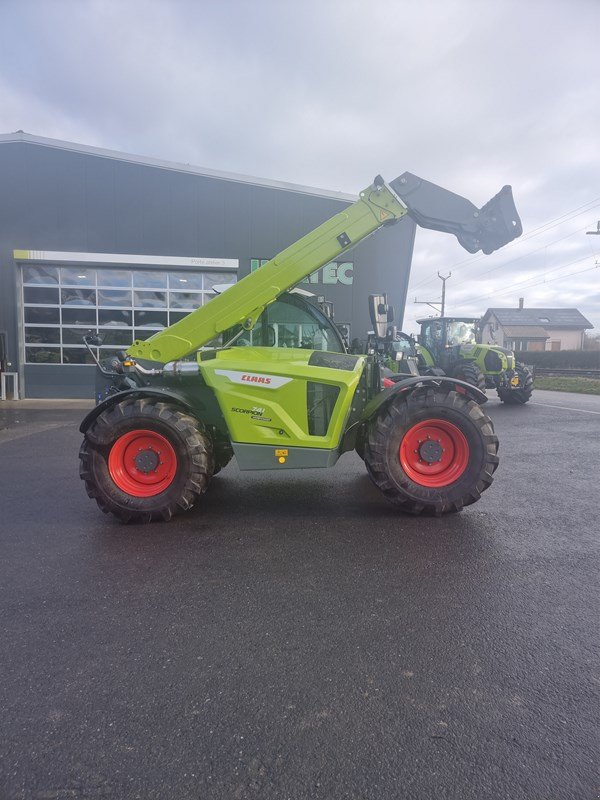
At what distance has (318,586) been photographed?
9.54 ft

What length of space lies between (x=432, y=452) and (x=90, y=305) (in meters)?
13.5

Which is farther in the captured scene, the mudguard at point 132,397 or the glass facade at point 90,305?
the glass facade at point 90,305

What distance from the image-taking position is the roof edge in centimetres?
1379

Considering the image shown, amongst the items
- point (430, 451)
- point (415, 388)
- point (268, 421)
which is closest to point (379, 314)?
point (415, 388)

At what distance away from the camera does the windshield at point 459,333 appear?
50.3ft

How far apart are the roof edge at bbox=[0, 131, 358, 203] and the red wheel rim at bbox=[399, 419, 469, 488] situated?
12834 millimetres

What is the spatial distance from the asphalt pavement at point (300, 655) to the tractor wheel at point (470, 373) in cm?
889

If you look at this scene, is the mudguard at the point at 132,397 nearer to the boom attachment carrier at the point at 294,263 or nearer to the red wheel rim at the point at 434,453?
the boom attachment carrier at the point at 294,263

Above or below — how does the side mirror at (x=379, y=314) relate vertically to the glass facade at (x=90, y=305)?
below

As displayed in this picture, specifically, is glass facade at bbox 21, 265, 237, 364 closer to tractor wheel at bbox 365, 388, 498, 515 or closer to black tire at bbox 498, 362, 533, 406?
black tire at bbox 498, 362, 533, 406

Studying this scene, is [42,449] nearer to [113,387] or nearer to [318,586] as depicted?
[113,387]

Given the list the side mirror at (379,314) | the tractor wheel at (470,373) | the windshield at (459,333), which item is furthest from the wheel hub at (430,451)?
the windshield at (459,333)

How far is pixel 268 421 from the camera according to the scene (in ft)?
13.5

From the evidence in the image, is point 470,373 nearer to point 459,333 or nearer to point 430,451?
point 459,333
